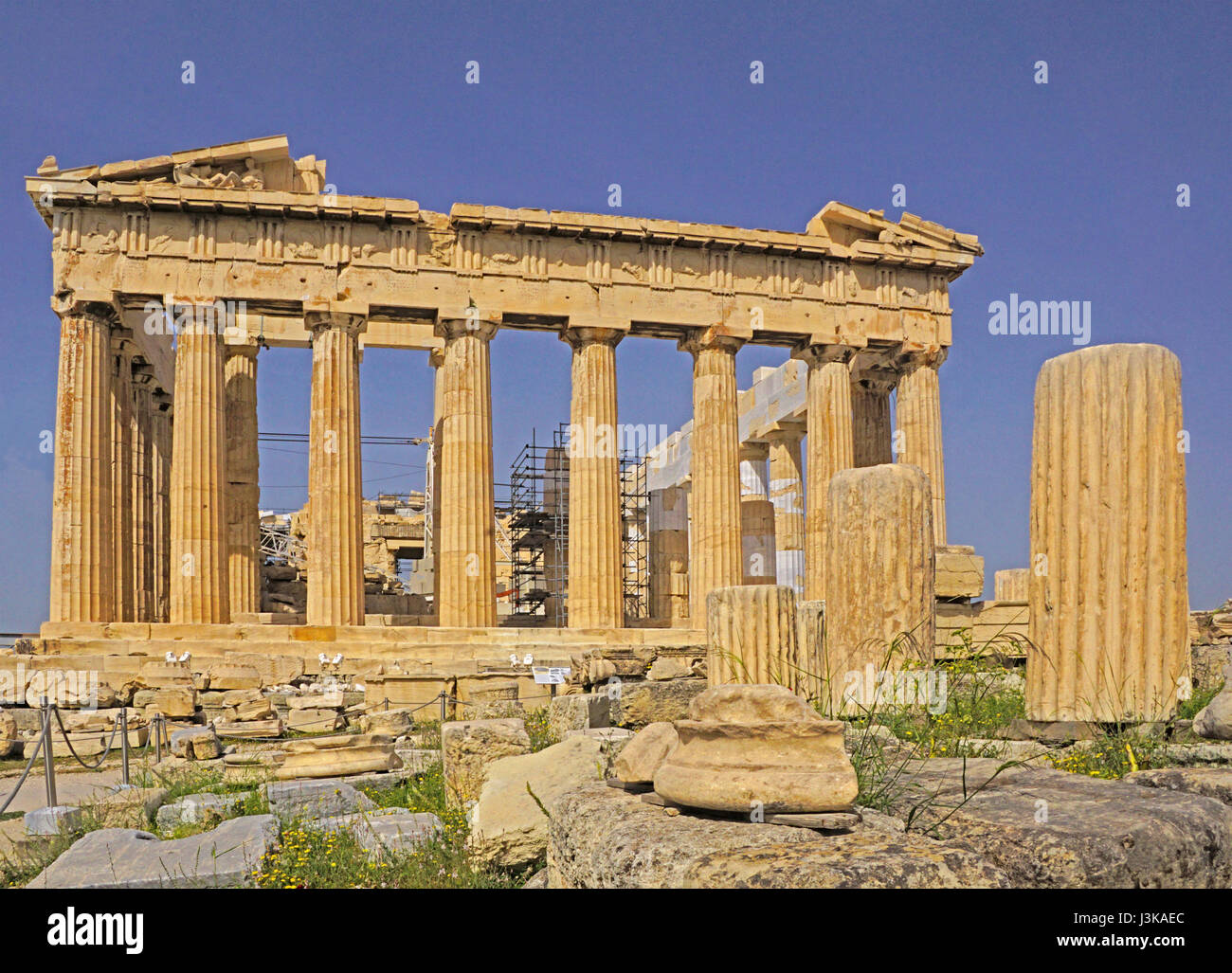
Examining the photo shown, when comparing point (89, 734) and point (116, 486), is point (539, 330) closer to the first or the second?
point (116, 486)

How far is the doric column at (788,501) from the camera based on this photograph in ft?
104

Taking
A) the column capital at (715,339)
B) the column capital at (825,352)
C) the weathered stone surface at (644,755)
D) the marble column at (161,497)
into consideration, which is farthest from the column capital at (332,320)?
the weathered stone surface at (644,755)

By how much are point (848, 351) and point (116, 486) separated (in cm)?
1746

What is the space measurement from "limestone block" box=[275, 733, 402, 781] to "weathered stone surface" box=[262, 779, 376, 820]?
0.93 meters

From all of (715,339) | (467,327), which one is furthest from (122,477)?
(715,339)

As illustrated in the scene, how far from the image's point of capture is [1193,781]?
18.8 feet

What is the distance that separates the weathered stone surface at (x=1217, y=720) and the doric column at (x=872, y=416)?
884 inches

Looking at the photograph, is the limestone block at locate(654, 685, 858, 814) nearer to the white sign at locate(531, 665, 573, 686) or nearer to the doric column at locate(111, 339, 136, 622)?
the white sign at locate(531, 665, 573, 686)

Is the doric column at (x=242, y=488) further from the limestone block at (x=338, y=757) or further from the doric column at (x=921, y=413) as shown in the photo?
the doric column at (x=921, y=413)

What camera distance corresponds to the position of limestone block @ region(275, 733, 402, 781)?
35.8 ft

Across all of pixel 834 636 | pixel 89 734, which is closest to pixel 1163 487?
pixel 834 636

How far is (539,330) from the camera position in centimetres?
2652

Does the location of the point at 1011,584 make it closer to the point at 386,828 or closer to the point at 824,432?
the point at 824,432
